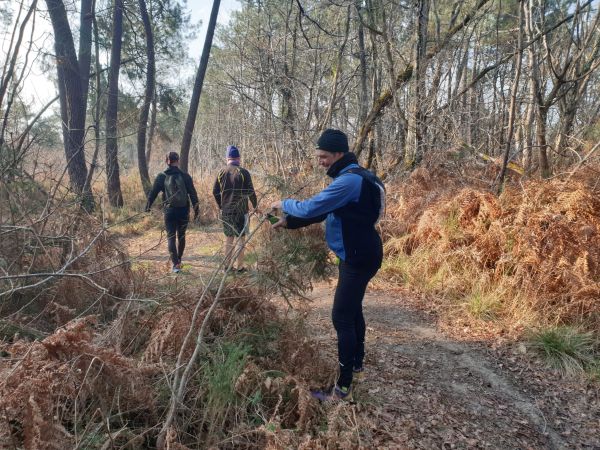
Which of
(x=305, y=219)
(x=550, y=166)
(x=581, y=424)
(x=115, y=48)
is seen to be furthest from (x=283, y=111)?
(x=581, y=424)

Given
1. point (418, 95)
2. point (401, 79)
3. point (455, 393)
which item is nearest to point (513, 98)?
point (418, 95)

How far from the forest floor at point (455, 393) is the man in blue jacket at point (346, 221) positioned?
0.51m

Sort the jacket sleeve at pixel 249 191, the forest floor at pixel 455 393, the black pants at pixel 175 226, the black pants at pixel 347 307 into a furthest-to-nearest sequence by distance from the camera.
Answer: the black pants at pixel 175 226
the jacket sleeve at pixel 249 191
the forest floor at pixel 455 393
the black pants at pixel 347 307

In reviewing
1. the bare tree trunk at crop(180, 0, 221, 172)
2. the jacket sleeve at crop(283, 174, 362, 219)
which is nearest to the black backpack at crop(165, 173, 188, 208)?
the jacket sleeve at crop(283, 174, 362, 219)

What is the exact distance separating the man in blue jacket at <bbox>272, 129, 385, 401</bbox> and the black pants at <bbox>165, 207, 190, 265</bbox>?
3.82 meters

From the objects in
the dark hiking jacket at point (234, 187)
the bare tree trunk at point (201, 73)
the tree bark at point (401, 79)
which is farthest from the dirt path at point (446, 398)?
the bare tree trunk at point (201, 73)

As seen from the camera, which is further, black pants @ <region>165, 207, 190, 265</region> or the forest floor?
black pants @ <region>165, 207, 190, 265</region>

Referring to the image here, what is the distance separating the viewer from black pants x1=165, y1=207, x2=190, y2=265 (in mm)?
6227

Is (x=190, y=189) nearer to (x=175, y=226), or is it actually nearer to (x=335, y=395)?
(x=175, y=226)

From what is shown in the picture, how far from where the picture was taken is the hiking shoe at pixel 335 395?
117 inches

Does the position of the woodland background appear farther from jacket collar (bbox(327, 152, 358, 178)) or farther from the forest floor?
jacket collar (bbox(327, 152, 358, 178))

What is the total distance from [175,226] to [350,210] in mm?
4389

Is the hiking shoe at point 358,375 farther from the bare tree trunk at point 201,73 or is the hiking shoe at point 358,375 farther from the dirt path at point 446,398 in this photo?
the bare tree trunk at point 201,73

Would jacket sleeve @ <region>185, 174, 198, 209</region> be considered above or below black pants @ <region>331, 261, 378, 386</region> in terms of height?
above
